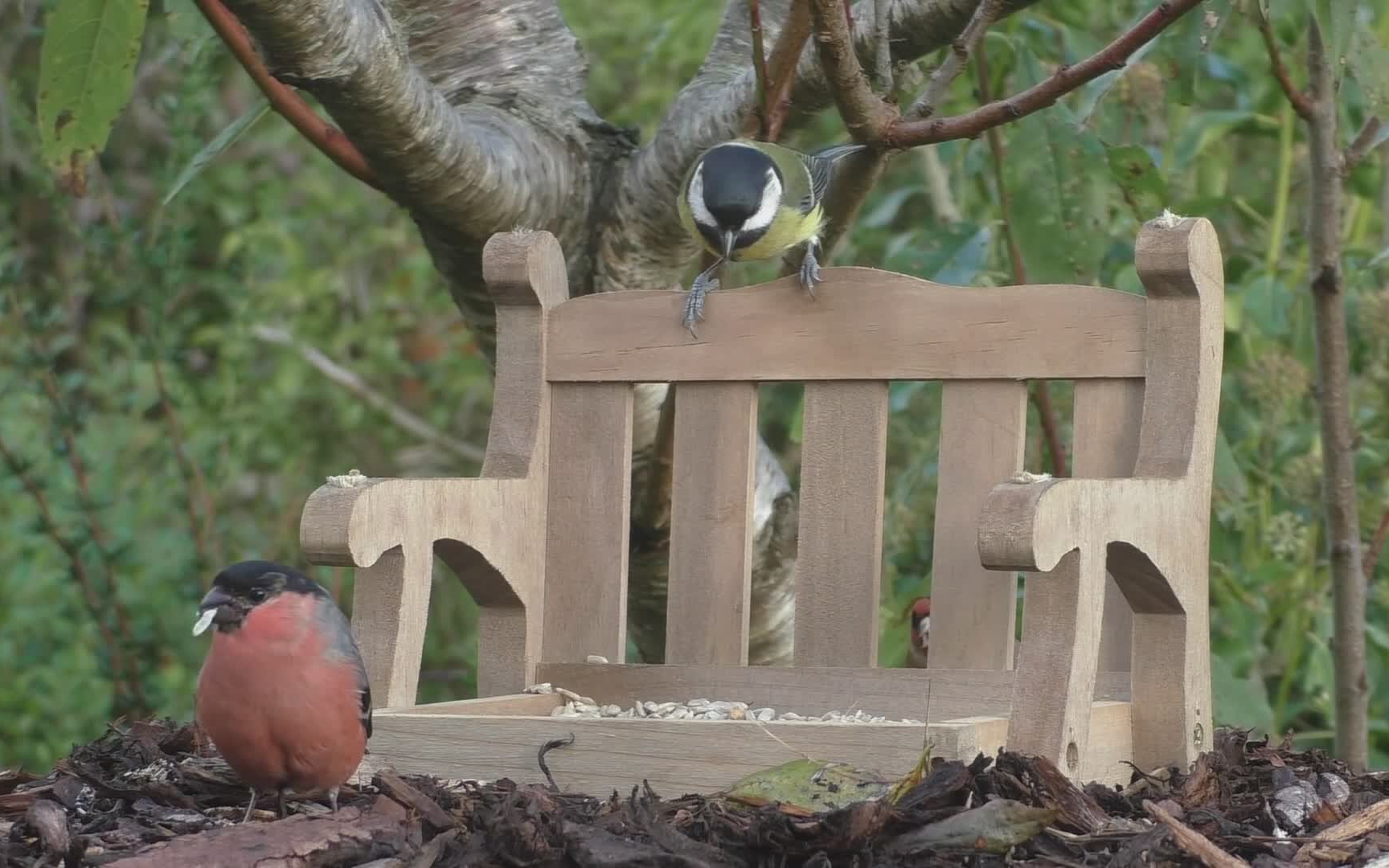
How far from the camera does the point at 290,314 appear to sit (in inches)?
287

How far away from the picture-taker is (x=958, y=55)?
109 inches

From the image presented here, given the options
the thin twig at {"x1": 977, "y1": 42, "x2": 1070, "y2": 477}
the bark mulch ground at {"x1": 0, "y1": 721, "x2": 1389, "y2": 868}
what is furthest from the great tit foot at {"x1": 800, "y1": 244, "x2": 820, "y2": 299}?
the bark mulch ground at {"x1": 0, "y1": 721, "x2": 1389, "y2": 868}

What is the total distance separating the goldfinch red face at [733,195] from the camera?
10.1 feet

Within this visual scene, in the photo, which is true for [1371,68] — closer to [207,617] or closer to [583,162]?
[583,162]

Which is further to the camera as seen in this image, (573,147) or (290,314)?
(290,314)

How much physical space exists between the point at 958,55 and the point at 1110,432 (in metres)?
0.62

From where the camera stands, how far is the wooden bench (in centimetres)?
227

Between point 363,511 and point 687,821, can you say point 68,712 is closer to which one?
point 363,511

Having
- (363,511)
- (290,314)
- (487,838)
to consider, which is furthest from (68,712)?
(487,838)

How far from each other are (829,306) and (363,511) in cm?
83

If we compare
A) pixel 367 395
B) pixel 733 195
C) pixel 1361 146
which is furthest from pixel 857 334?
pixel 367 395

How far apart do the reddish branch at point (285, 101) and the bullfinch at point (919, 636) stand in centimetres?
166

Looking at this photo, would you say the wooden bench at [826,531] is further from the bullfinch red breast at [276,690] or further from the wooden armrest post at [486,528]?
the bullfinch red breast at [276,690]

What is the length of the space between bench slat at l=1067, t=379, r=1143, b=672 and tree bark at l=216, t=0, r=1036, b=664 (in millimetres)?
667
